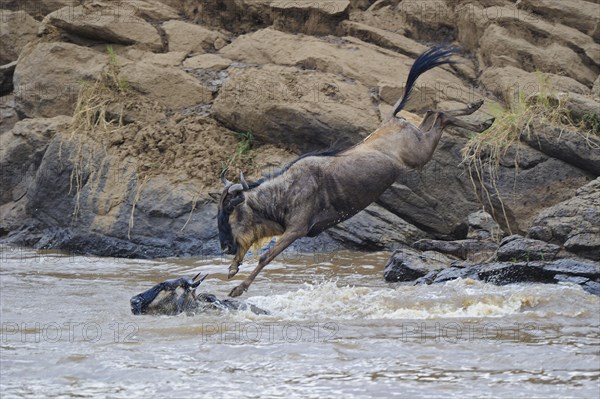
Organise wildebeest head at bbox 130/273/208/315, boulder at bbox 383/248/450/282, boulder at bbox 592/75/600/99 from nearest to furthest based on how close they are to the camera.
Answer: wildebeest head at bbox 130/273/208/315 < boulder at bbox 383/248/450/282 < boulder at bbox 592/75/600/99

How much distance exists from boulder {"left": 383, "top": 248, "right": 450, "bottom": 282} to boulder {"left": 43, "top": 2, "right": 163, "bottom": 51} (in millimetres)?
5687

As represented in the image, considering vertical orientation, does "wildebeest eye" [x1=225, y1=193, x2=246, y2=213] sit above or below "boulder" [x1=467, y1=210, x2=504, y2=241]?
above

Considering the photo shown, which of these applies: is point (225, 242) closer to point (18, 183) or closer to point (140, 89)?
point (140, 89)

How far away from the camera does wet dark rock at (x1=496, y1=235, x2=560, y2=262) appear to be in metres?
9.01

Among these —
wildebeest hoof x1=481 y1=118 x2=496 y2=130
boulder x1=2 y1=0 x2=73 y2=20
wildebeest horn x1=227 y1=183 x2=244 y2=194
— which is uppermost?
boulder x1=2 y1=0 x2=73 y2=20

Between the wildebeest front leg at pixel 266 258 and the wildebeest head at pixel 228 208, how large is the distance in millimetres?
371

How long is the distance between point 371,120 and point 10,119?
5813 mm

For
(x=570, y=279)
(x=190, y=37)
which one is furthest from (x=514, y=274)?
(x=190, y=37)

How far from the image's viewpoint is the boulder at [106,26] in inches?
547

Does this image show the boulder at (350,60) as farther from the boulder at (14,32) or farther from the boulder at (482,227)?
the boulder at (14,32)

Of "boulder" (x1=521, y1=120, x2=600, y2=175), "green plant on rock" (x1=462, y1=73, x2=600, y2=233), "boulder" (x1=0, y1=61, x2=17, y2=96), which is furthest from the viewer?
"boulder" (x1=0, y1=61, x2=17, y2=96)

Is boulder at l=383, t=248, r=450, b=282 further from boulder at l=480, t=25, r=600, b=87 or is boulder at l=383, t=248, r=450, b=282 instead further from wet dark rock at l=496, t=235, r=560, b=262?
boulder at l=480, t=25, r=600, b=87

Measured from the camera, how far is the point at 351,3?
49.2ft

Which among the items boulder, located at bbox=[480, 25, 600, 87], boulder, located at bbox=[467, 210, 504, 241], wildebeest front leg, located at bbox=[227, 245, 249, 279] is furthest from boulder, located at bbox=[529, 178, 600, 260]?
boulder, located at bbox=[480, 25, 600, 87]
